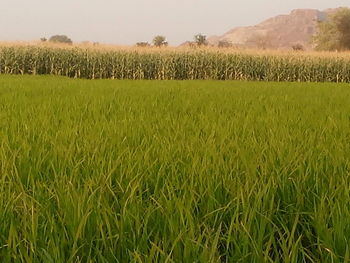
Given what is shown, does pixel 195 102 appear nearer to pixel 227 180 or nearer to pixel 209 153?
pixel 209 153

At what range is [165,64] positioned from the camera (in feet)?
61.0

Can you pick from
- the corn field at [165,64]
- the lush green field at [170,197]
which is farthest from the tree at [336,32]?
the lush green field at [170,197]

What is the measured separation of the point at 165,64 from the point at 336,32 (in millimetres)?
36555

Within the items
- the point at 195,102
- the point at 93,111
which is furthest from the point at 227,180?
the point at 195,102

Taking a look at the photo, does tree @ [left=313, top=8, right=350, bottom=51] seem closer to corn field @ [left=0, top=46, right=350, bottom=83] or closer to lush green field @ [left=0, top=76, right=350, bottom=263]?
corn field @ [left=0, top=46, right=350, bottom=83]

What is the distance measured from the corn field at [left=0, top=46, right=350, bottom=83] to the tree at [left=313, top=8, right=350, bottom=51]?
30.9m

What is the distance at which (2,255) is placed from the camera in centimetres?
95

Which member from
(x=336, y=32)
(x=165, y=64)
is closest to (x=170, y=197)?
(x=165, y=64)

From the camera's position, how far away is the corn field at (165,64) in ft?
60.2

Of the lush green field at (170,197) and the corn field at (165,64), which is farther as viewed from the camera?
the corn field at (165,64)

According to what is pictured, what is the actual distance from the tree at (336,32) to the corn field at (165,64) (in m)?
30.9

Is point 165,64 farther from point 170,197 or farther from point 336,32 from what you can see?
point 336,32

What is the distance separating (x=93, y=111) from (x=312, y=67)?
1724 centimetres

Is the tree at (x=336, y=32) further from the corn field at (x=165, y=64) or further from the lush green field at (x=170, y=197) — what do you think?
the lush green field at (x=170, y=197)
